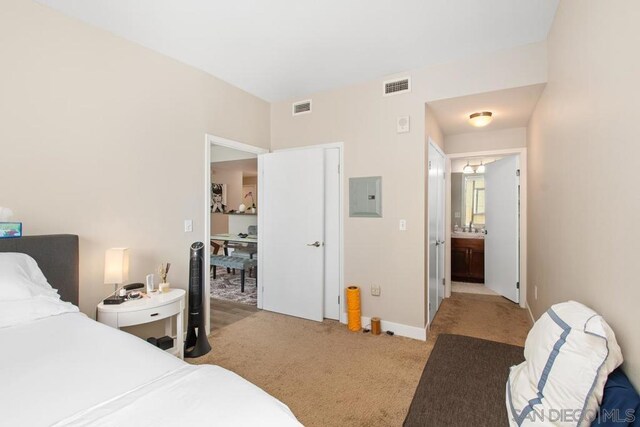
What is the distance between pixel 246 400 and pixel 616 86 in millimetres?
1859

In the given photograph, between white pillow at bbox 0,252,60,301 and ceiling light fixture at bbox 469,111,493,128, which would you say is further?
ceiling light fixture at bbox 469,111,493,128

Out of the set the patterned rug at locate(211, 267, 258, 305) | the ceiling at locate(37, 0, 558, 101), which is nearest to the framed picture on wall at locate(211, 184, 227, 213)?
the patterned rug at locate(211, 267, 258, 305)

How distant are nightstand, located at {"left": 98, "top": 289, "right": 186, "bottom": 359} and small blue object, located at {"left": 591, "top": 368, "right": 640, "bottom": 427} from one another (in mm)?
2528

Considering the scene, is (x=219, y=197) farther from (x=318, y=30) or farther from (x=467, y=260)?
(x=318, y=30)

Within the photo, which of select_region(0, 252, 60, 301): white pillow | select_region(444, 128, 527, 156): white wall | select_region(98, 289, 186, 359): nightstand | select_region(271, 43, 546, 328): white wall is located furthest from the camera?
select_region(444, 128, 527, 156): white wall

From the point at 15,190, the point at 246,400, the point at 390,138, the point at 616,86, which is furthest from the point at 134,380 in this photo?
the point at 390,138

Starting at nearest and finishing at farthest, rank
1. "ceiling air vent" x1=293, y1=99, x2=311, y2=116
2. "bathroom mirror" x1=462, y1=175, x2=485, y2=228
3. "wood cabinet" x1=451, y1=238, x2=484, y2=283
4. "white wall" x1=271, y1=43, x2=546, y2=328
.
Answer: "white wall" x1=271, y1=43, x2=546, y2=328
"ceiling air vent" x1=293, y1=99, x2=311, y2=116
"wood cabinet" x1=451, y1=238, x2=484, y2=283
"bathroom mirror" x1=462, y1=175, x2=485, y2=228

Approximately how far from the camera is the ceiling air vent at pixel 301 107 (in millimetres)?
3930

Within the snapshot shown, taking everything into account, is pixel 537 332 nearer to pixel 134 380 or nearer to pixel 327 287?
pixel 134 380

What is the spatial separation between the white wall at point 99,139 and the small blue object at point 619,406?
3040mm

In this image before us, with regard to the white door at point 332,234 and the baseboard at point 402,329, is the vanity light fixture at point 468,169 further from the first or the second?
the baseboard at point 402,329

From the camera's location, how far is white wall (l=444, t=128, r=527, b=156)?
14.0ft

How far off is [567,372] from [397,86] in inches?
117

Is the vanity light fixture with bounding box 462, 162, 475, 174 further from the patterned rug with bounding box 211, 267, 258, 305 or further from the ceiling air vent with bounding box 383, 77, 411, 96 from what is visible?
the patterned rug with bounding box 211, 267, 258, 305
